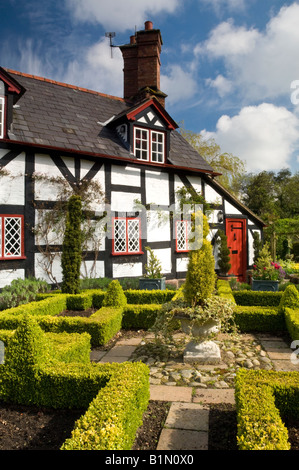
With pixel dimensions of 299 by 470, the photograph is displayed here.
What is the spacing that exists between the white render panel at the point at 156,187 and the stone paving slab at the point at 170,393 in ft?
27.6

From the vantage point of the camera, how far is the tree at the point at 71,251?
28.1ft

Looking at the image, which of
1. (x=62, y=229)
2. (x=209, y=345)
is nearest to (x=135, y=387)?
(x=209, y=345)

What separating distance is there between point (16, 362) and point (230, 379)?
2.76 m

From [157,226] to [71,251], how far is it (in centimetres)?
441

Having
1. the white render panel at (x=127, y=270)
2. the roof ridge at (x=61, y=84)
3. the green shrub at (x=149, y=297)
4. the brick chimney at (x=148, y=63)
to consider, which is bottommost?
the green shrub at (x=149, y=297)

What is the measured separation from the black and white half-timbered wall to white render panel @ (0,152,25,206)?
3 centimetres

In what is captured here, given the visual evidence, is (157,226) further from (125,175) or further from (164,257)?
(125,175)

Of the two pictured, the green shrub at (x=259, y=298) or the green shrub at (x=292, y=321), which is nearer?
the green shrub at (x=292, y=321)

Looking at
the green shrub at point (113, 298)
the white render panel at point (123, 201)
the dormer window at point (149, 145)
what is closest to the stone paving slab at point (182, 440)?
the green shrub at point (113, 298)

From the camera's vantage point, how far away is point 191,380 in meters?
4.54

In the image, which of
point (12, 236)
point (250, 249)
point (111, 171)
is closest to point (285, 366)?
point (12, 236)

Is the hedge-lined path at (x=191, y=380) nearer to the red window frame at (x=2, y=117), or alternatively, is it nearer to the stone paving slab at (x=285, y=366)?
the stone paving slab at (x=285, y=366)

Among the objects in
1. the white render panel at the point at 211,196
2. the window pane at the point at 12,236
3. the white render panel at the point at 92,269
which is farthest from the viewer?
the white render panel at the point at 211,196
